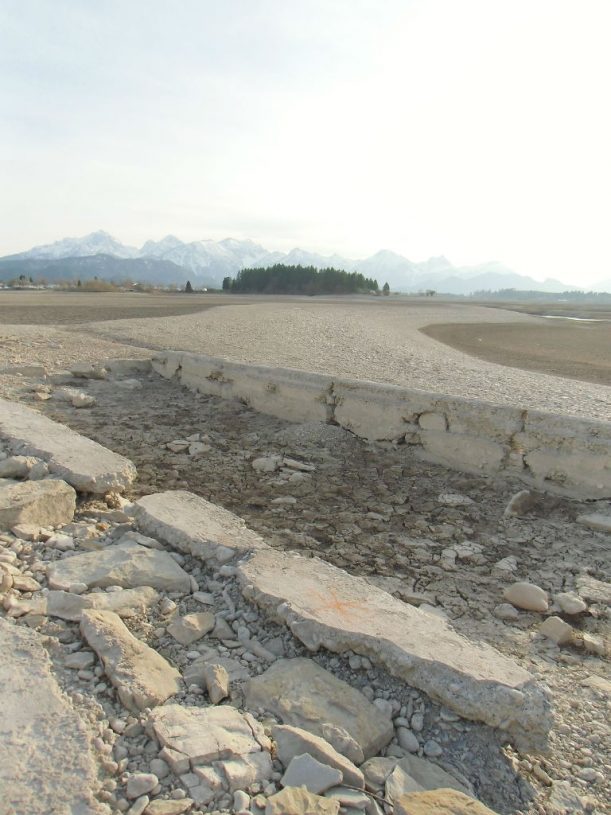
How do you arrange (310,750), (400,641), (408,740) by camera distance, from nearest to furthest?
1. (310,750)
2. (408,740)
3. (400,641)

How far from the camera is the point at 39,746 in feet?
5.24

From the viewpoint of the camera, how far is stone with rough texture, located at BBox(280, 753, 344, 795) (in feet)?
5.25

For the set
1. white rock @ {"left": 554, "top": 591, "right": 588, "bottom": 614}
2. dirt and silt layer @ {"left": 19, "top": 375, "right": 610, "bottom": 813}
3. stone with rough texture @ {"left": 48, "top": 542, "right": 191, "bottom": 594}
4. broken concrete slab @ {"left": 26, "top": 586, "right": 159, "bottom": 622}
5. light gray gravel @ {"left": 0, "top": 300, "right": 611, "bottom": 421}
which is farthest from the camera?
light gray gravel @ {"left": 0, "top": 300, "right": 611, "bottom": 421}

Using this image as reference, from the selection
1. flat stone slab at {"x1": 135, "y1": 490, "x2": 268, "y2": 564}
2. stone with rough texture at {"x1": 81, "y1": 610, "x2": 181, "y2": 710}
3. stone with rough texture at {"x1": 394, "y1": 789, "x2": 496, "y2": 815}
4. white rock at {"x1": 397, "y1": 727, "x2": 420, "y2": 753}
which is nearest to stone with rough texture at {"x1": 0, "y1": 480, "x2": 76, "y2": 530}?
flat stone slab at {"x1": 135, "y1": 490, "x2": 268, "y2": 564}

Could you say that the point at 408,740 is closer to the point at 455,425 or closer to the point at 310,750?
the point at 310,750

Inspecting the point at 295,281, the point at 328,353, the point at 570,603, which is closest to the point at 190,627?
the point at 570,603

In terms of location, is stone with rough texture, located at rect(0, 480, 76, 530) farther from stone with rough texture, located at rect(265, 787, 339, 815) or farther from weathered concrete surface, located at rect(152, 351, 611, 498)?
weathered concrete surface, located at rect(152, 351, 611, 498)

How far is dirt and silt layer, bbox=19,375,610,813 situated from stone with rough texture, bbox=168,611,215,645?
0.97 m

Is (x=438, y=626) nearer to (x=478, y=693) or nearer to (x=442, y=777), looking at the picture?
(x=478, y=693)

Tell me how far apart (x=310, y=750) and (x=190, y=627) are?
0.76 metres

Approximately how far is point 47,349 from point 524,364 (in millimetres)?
8816

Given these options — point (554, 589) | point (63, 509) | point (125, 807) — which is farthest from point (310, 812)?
point (63, 509)

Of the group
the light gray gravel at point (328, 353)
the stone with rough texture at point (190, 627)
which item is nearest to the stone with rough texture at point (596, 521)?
the light gray gravel at point (328, 353)

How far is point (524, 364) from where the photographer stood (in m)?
11.4
